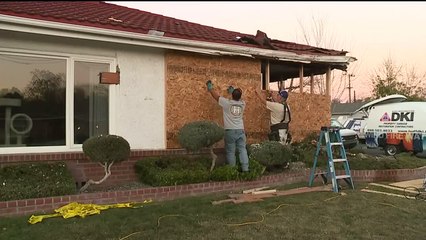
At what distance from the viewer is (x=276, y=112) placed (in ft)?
34.6

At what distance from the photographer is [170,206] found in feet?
22.0

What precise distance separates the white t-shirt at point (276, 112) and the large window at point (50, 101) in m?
4.12

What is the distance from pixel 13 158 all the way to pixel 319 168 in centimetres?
657

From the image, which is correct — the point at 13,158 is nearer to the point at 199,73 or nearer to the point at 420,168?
the point at 199,73

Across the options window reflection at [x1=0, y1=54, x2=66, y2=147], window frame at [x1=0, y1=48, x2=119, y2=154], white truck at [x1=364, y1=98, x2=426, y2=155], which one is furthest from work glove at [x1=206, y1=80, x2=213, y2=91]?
white truck at [x1=364, y1=98, x2=426, y2=155]

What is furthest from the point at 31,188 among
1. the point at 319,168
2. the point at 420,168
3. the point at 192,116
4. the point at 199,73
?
the point at 420,168

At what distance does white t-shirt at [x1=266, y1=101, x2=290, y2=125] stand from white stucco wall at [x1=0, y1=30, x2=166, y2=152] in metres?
2.87

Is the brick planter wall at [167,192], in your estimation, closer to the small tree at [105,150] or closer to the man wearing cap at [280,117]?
the small tree at [105,150]

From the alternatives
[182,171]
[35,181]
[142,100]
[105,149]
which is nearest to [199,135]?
[182,171]

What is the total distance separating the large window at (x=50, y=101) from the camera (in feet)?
25.1

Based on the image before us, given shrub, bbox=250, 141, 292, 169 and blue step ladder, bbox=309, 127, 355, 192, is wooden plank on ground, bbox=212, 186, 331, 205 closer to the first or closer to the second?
blue step ladder, bbox=309, 127, 355, 192

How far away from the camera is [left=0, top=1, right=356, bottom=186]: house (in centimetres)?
761

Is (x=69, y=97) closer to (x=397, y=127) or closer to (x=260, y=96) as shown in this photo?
(x=260, y=96)

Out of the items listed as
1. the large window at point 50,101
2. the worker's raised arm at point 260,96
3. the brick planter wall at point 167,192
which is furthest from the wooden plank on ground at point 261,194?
the worker's raised arm at point 260,96
